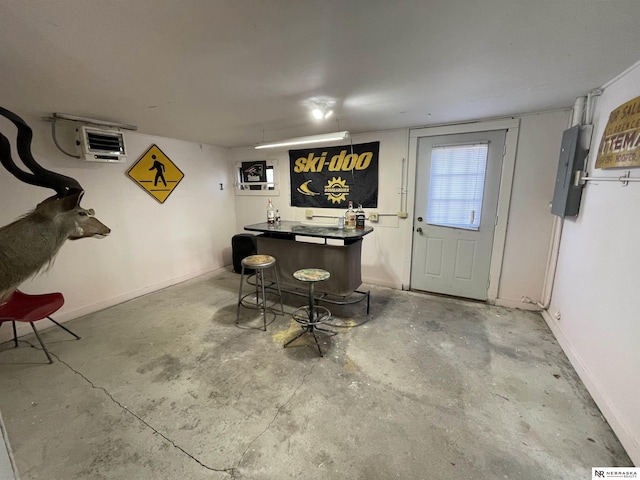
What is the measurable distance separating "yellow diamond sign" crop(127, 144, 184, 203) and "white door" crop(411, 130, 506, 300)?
11.8 ft

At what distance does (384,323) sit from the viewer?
112 inches

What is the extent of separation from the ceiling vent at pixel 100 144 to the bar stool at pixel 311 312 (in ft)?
8.46

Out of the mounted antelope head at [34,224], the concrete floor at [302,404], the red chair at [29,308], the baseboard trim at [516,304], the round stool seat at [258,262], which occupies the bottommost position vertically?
the concrete floor at [302,404]

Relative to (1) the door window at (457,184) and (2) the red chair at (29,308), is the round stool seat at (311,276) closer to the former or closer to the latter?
(1) the door window at (457,184)

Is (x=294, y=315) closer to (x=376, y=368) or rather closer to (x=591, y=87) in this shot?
(x=376, y=368)

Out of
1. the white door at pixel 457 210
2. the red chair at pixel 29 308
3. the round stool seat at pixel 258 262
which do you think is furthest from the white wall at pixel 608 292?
the red chair at pixel 29 308

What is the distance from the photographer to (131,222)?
11.5 feet

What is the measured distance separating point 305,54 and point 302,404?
7.40ft

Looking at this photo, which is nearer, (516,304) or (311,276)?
(311,276)

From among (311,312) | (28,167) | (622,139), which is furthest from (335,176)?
(28,167)

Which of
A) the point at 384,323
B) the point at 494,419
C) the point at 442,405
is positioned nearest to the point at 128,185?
the point at 384,323

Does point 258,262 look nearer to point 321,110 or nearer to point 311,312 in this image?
point 311,312

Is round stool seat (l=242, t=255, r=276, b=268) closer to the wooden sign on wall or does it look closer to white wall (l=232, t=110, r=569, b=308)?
white wall (l=232, t=110, r=569, b=308)

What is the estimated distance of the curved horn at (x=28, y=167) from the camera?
1052mm
